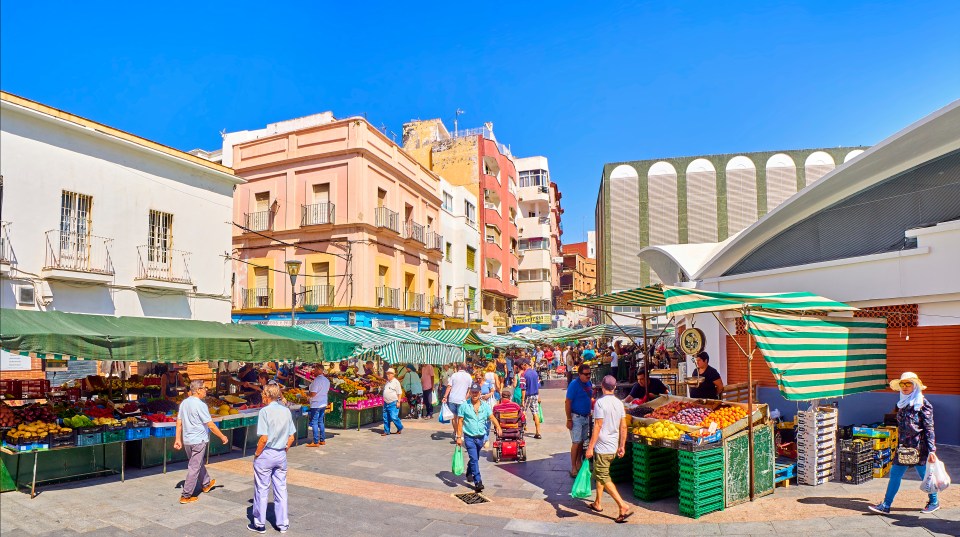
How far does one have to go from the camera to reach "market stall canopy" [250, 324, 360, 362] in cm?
1440

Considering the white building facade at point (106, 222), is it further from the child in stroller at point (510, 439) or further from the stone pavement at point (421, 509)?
the child in stroller at point (510, 439)

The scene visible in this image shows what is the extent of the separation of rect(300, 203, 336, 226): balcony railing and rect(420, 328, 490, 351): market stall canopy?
882cm

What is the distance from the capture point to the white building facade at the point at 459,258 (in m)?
37.8

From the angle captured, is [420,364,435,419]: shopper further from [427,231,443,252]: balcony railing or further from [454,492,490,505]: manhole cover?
[427,231,443,252]: balcony railing

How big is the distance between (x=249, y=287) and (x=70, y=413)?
1991cm

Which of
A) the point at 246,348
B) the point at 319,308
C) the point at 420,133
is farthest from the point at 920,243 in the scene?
the point at 420,133

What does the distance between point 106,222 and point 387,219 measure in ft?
43.5

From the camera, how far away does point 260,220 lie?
1156 inches

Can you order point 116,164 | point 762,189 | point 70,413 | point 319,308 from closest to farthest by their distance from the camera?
point 70,413 < point 116,164 < point 319,308 < point 762,189

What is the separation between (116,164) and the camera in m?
17.9

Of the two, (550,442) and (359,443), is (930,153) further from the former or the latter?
(359,443)

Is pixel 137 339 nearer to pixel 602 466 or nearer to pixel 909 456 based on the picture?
pixel 602 466

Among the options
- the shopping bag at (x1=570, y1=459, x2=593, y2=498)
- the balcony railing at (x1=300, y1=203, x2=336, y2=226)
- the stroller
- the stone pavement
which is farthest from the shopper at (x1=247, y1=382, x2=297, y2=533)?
the balcony railing at (x1=300, y1=203, x2=336, y2=226)

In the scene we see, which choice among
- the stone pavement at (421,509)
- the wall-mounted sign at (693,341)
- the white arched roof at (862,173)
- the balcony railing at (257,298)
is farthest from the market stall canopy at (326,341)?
the balcony railing at (257,298)
